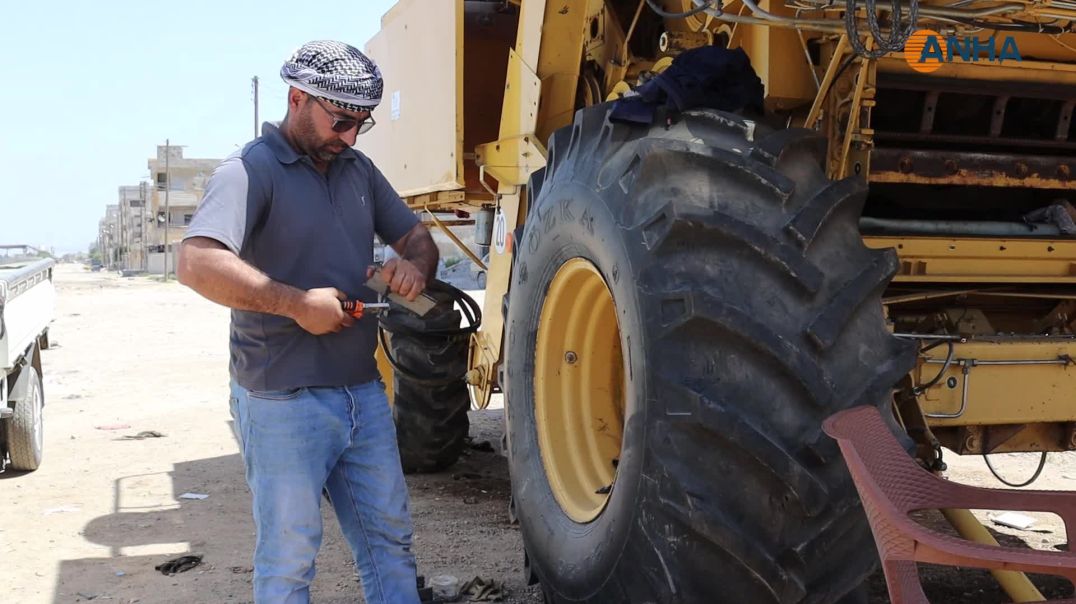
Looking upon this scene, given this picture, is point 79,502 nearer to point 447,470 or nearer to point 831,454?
point 447,470

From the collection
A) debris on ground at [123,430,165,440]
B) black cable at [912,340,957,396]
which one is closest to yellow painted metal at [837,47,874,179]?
black cable at [912,340,957,396]

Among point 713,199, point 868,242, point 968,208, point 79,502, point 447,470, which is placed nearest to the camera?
point 713,199

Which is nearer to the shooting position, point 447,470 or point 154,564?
point 154,564

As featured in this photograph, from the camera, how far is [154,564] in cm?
531

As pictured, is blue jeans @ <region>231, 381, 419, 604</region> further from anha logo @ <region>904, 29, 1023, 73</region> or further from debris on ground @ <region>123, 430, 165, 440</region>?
debris on ground @ <region>123, 430, 165, 440</region>

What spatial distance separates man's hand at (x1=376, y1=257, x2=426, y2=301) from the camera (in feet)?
11.3

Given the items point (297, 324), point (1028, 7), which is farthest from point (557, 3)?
point (1028, 7)

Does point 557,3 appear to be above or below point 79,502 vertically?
above

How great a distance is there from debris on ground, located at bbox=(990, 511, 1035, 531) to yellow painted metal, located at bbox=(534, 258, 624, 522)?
9.58ft

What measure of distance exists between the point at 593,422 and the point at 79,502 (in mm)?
4067

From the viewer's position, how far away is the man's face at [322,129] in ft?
11.1

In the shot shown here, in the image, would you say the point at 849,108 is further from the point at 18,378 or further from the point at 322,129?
the point at 18,378

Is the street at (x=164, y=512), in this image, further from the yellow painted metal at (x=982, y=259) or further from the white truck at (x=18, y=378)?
the yellow painted metal at (x=982, y=259)

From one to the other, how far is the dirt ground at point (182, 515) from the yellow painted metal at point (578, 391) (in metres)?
0.97
